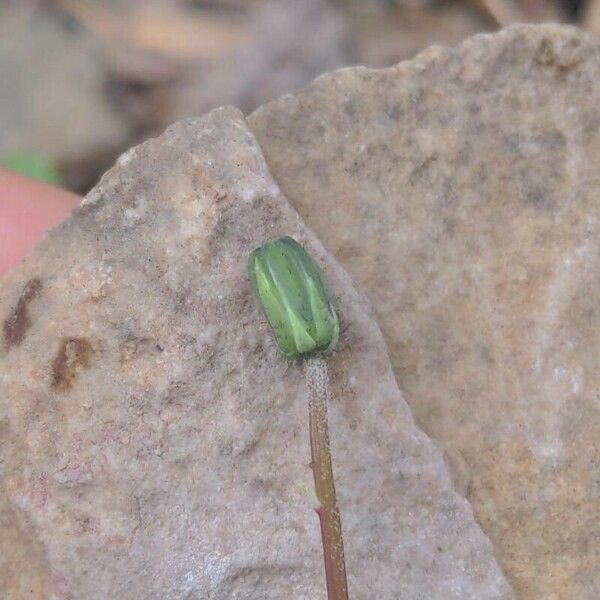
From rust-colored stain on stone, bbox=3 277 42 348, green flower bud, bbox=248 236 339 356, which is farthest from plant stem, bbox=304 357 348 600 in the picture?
rust-colored stain on stone, bbox=3 277 42 348

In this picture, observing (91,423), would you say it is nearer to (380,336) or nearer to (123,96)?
(380,336)

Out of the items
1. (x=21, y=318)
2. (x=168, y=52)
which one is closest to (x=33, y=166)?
(x=168, y=52)

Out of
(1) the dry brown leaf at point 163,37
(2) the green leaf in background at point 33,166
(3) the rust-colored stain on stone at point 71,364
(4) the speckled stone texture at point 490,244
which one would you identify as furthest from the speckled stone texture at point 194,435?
(1) the dry brown leaf at point 163,37

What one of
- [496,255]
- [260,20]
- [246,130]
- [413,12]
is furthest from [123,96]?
[496,255]

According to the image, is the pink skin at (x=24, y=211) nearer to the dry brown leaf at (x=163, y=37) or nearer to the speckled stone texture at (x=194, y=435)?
the speckled stone texture at (x=194, y=435)

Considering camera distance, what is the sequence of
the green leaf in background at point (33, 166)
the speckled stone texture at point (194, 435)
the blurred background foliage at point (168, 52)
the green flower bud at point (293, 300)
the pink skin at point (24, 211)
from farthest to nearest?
the blurred background foliage at point (168, 52) < the green leaf in background at point (33, 166) < the pink skin at point (24, 211) < the speckled stone texture at point (194, 435) < the green flower bud at point (293, 300)

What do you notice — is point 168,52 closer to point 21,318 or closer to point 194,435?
point 21,318
